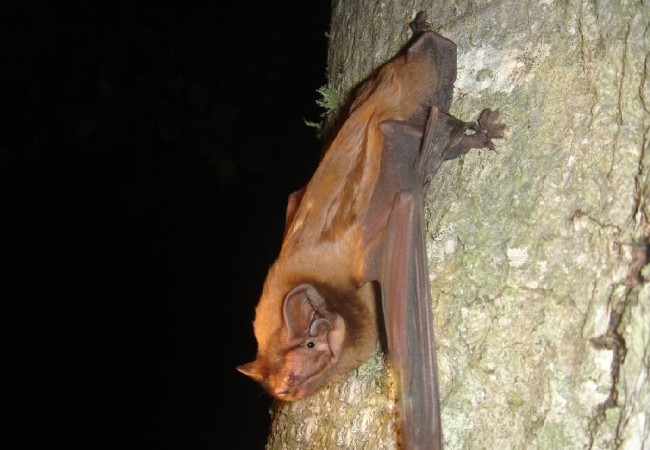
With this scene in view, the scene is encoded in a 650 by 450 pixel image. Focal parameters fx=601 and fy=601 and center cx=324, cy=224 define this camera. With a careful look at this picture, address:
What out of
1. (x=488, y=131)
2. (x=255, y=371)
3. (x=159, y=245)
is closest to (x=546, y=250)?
(x=488, y=131)

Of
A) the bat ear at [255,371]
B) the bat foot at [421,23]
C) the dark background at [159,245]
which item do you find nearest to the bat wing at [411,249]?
the bat foot at [421,23]

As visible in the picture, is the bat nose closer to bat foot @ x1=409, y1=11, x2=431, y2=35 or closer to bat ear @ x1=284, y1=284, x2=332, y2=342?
bat ear @ x1=284, y1=284, x2=332, y2=342

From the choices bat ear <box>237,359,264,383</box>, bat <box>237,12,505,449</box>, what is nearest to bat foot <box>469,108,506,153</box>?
bat <box>237,12,505,449</box>

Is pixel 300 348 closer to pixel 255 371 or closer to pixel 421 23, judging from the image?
pixel 255 371

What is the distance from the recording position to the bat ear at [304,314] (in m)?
2.60

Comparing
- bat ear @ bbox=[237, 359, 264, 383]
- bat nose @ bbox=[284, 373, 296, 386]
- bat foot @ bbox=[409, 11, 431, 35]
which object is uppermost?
bat foot @ bbox=[409, 11, 431, 35]

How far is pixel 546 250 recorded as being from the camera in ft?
5.90

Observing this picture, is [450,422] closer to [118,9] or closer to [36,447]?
[118,9]

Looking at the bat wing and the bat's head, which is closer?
the bat wing

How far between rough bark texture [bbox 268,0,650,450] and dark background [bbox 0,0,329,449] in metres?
4.51

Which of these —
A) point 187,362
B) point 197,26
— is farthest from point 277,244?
point 197,26

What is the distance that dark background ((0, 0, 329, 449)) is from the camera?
705cm

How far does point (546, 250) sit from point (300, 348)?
1.27 meters

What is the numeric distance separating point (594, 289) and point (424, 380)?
0.64 m
